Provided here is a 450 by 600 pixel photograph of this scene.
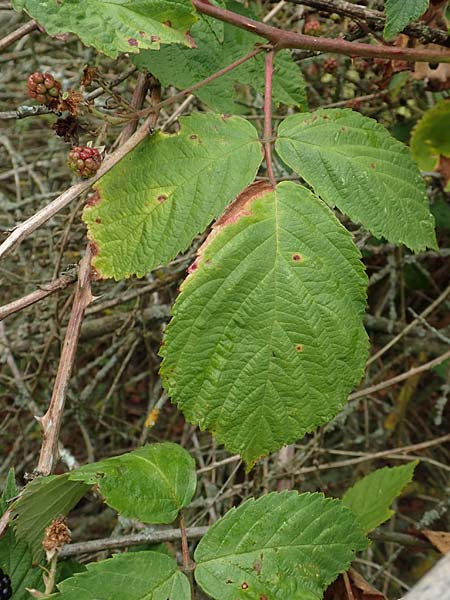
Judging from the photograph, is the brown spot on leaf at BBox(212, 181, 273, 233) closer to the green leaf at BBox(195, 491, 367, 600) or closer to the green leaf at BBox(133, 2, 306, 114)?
the green leaf at BBox(133, 2, 306, 114)

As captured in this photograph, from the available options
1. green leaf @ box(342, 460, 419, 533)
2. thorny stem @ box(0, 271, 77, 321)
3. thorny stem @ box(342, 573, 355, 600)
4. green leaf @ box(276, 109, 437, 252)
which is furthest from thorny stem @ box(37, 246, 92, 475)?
green leaf @ box(342, 460, 419, 533)

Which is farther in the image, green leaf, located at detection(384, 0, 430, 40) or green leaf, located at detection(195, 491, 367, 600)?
green leaf, located at detection(384, 0, 430, 40)

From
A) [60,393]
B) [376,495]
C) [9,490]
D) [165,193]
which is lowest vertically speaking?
[376,495]

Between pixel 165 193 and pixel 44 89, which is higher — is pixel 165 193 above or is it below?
below

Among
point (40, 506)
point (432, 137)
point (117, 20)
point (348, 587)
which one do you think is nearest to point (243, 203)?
point (117, 20)

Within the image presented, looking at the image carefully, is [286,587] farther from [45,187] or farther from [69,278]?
[45,187]

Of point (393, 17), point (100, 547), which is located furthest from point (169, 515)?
point (393, 17)

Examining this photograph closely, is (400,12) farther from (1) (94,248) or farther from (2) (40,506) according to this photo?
(2) (40,506)
